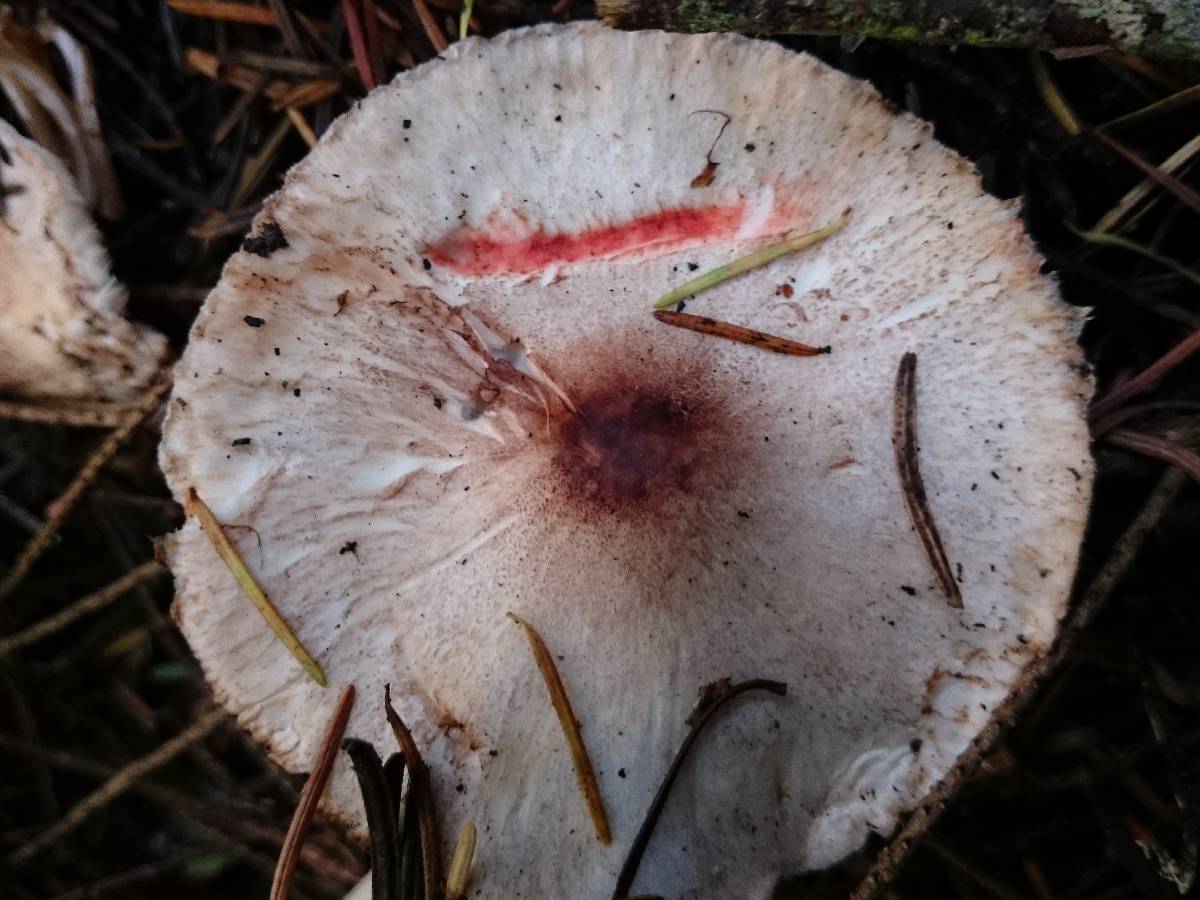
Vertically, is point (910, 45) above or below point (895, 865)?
above

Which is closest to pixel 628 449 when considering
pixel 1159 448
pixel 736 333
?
pixel 736 333

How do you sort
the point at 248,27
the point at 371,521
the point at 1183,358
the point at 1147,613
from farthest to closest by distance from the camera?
the point at 248,27
the point at 1147,613
the point at 1183,358
the point at 371,521

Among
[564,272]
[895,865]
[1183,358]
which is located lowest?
[895,865]

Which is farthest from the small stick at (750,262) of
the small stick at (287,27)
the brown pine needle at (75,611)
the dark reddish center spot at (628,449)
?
the brown pine needle at (75,611)

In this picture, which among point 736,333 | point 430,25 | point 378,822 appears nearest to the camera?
point 378,822

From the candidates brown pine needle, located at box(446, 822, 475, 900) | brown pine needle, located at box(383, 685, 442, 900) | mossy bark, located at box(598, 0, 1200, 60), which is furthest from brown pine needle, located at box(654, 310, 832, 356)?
brown pine needle, located at box(446, 822, 475, 900)

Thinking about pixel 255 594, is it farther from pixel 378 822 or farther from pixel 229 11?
pixel 229 11

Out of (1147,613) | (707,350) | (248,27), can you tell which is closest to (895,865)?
(1147,613)

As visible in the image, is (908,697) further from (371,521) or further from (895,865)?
(371,521)
